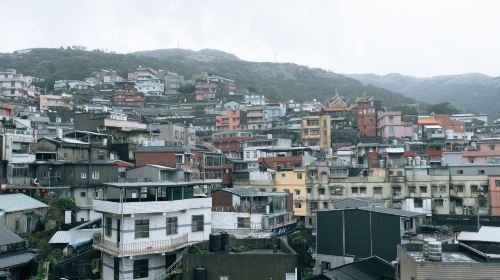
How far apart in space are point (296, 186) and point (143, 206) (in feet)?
88.0

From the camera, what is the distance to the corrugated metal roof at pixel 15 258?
83.8ft

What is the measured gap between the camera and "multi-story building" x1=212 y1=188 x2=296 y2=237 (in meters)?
39.5

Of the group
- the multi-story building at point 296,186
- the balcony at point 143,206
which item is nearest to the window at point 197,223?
the balcony at point 143,206

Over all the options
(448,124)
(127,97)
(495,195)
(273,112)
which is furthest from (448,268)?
(127,97)

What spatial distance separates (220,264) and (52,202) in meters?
19.0

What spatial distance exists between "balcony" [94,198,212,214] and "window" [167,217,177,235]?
33.2 inches

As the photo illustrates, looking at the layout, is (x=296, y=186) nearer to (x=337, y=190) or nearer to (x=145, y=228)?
(x=337, y=190)

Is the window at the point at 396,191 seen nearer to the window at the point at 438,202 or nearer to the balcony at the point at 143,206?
the window at the point at 438,202

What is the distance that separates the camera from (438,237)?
1251 inches

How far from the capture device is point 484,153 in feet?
196

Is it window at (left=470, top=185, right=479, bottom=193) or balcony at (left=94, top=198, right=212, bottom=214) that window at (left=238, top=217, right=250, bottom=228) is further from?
window at (left=470, top=185, right=479, bottom=193)

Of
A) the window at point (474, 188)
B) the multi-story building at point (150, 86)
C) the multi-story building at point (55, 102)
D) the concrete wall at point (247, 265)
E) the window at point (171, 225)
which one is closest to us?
the concrete wall at point (247, 265)

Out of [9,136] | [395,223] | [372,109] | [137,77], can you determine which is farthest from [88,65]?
[395,223]

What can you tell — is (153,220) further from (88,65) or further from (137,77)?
(88,65)
